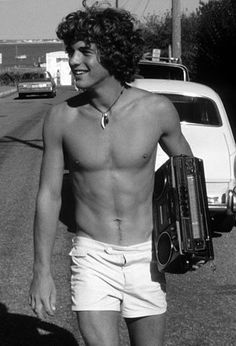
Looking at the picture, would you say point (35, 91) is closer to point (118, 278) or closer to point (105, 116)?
point (105, 116)

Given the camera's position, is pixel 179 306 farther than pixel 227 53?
No

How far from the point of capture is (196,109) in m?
10.5

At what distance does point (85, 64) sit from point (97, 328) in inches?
44.9

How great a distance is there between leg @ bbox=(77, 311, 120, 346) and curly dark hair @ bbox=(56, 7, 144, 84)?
3.47 feet

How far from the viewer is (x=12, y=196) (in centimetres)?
1164

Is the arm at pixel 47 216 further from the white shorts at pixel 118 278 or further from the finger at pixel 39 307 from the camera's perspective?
the white shorts at pixel 118 278

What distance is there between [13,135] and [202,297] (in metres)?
15.7

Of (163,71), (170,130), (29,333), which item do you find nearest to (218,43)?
(163,71)

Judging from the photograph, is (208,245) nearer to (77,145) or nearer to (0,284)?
(77,145)

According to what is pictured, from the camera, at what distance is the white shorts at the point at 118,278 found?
3.54 meters

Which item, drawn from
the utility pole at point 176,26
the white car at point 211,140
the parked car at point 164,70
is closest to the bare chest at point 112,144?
the white car at point 211,140

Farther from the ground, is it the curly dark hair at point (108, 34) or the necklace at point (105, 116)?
the curly dark hair at point (108, 34)

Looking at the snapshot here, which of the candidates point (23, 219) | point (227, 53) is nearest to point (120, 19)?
point (23, 219)

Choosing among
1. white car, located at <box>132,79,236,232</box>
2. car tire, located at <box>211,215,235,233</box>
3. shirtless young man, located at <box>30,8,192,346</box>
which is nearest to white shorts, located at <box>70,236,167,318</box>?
shirtless young man, located at <box>30,8,192,346</box>
